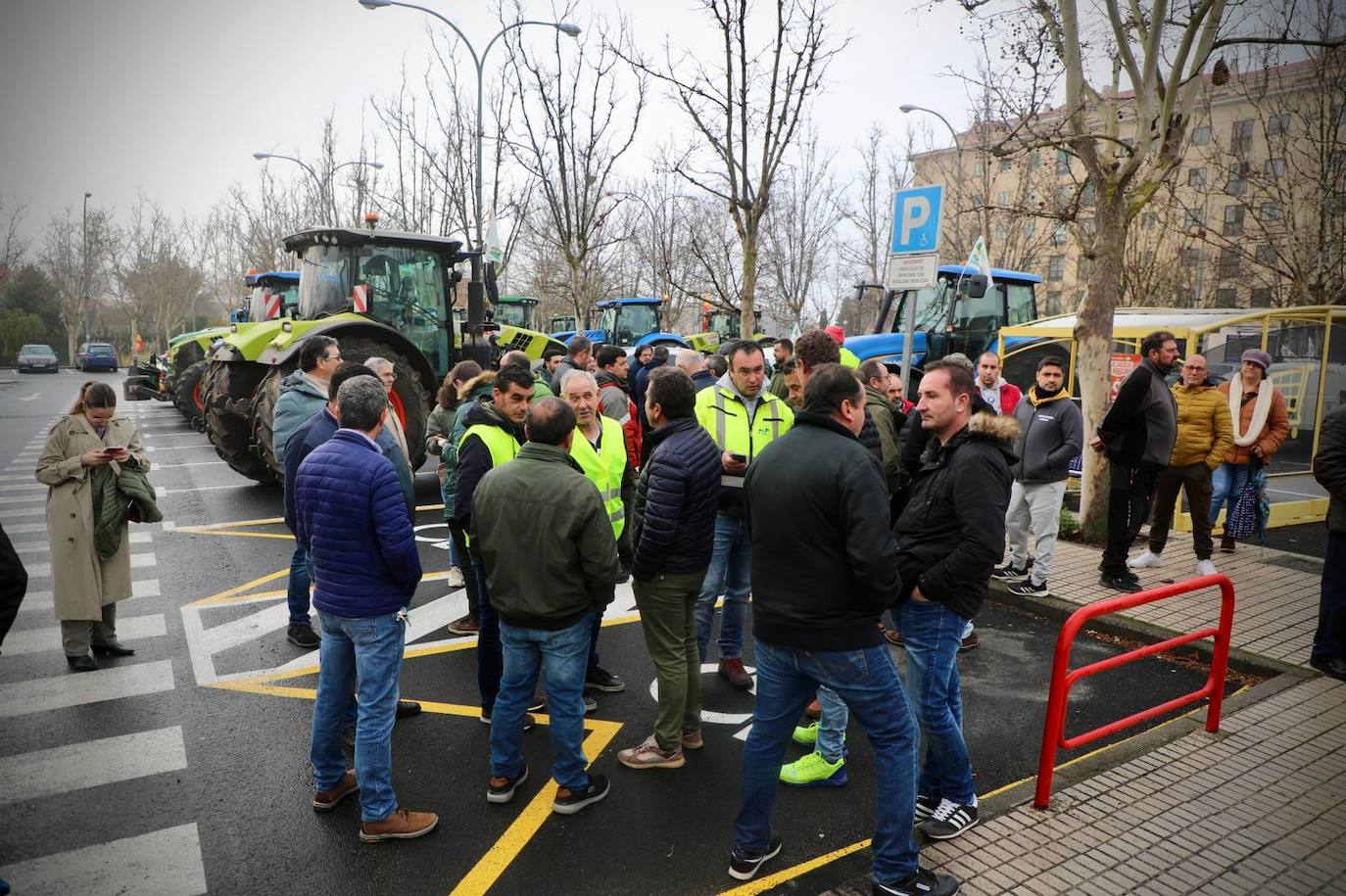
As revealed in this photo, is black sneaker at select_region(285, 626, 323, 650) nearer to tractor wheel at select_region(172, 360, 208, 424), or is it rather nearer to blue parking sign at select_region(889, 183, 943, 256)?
blue parking sign at select_region(889, 183, 943, 256)

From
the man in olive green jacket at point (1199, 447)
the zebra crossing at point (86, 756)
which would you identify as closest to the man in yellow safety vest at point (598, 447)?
the zebra crossing at point (86, 756)

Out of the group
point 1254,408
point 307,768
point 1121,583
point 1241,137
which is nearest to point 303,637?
point 307,768

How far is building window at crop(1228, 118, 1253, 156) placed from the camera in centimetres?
1780

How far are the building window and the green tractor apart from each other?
55.4ft

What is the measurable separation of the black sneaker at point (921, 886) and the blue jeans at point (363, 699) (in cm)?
203

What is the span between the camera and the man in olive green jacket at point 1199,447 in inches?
271

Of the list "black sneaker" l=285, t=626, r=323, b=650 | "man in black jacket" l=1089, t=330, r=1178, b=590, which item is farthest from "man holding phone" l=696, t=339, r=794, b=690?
"man in black jacket" l=1089, t=330, r=1178, b=590

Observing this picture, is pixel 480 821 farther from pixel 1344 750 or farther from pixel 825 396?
pixel 1344 750

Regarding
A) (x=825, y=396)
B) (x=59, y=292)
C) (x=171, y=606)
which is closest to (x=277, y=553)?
(x=171, y=606)

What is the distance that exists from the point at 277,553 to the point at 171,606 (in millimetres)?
1598

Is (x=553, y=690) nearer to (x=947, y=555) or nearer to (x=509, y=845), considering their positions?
(x=509, y=845)

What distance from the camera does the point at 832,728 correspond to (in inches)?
154

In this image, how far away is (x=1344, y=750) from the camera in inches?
165

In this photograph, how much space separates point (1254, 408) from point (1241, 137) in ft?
46.8
